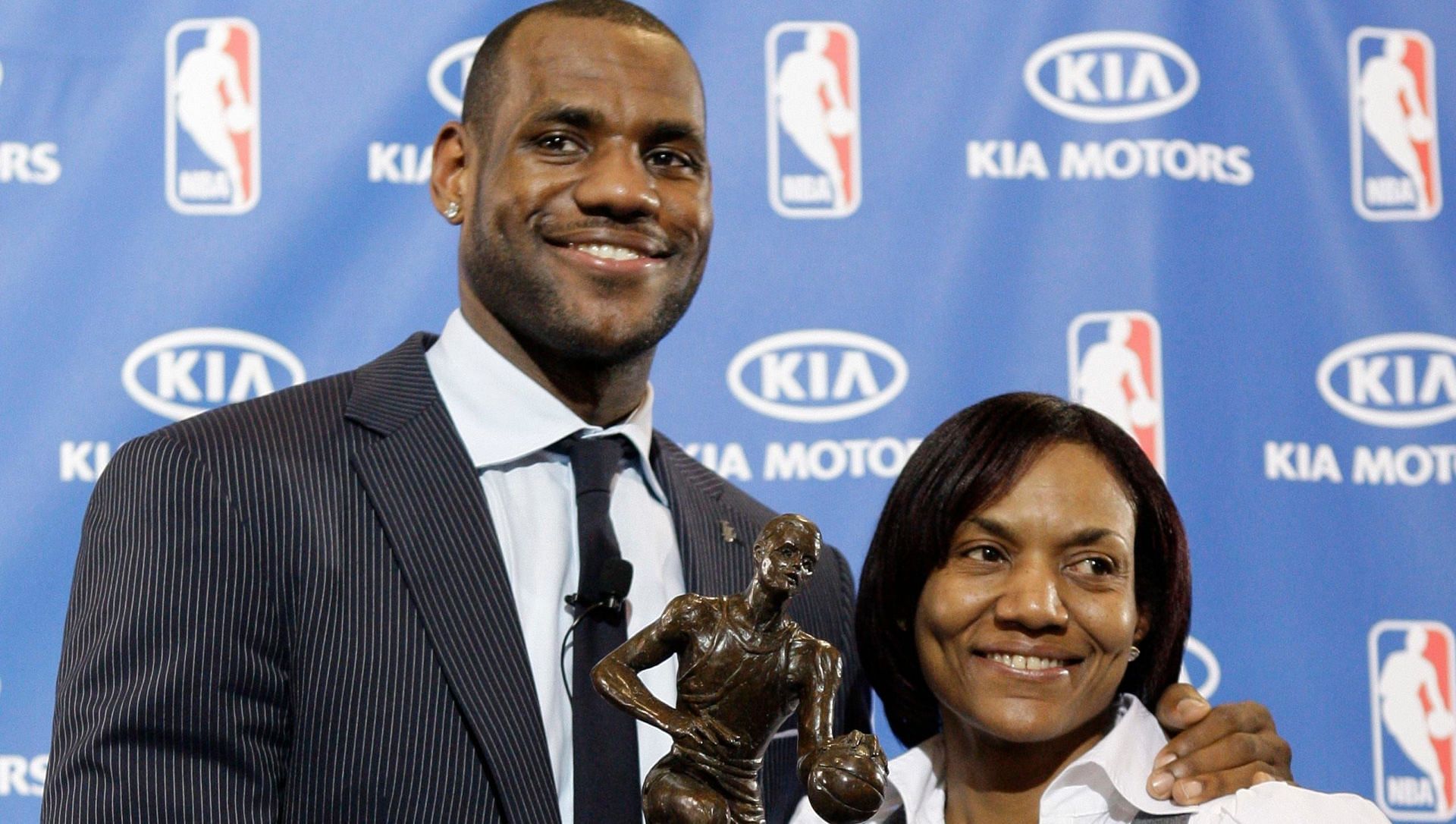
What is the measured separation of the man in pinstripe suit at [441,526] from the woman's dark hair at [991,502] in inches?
6.1

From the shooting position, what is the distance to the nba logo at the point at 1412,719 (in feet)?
11.9

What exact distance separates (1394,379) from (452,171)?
2.30 metres

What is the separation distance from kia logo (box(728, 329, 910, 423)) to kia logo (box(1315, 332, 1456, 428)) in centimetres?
101

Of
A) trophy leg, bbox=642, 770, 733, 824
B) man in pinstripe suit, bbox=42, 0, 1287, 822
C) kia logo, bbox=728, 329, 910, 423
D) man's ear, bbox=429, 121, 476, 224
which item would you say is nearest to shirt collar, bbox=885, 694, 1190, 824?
man in pinstripe suit, bbox=42, 0, 1287, 822

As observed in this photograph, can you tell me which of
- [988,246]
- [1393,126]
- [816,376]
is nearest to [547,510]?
[816,376]

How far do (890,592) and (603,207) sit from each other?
28.0 inches

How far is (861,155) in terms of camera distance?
12.0ft

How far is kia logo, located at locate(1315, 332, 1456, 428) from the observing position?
12.1ft

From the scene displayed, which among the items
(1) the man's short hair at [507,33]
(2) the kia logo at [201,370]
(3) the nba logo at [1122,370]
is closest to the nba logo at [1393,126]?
(3) the nba logo at [1122,370]

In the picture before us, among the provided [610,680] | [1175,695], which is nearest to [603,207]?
[610,680]

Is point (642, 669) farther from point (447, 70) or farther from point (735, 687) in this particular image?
point (447, 70)

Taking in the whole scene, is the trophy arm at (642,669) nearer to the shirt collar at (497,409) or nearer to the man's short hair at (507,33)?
the shirt collar at (497,409)

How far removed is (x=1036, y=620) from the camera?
2.17 m

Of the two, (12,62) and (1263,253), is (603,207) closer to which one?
(12,62)
